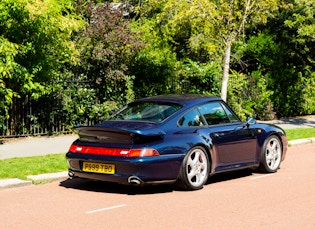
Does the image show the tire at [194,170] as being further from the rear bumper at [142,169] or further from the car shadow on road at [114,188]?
the car shadow on road at [114,188]

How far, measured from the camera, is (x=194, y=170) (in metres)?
8.13

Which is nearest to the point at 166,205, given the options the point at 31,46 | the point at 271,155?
the point at 271,155

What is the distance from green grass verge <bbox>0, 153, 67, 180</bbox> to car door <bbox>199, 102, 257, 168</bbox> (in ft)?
9.41

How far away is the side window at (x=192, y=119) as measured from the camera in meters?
8.39

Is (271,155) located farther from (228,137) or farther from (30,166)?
(30,166)

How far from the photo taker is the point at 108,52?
1602 cm

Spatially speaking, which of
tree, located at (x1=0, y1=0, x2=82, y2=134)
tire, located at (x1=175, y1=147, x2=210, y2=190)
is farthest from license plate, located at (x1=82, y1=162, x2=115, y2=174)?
tree, located at (x1=0, y1=0, x2=82, y2=134)

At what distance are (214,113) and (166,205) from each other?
93.3 inches

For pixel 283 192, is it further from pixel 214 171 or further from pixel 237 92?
pixel 237 92

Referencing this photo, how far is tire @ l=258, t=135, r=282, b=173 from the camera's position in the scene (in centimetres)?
962

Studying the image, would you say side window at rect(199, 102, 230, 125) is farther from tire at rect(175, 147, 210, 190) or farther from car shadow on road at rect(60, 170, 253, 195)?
car shadow on road at rect(60, 170, 253, 195)

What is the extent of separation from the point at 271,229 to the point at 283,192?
2218mm

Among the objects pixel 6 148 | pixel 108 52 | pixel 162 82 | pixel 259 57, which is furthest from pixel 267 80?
pixel 6 148

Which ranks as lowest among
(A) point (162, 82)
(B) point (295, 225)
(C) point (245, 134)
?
(B) point (295, 225)
